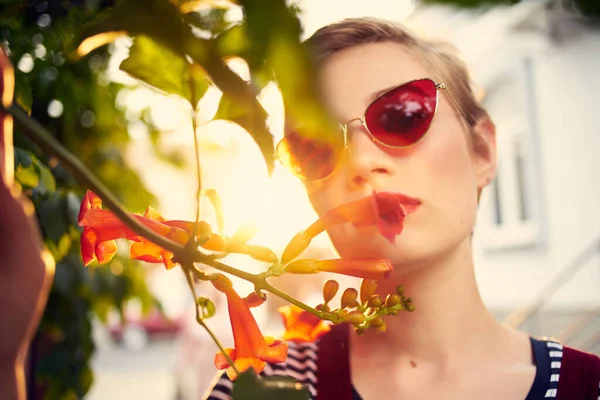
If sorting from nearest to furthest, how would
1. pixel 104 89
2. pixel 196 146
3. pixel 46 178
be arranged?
pixel 196 146
pixel 46 178
pixel 104 89

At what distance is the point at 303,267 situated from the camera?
0.52m

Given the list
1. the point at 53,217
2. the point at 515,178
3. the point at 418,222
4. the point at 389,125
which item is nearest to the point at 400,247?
the point at 418,222

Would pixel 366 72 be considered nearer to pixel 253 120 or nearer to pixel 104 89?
pixel 253 120

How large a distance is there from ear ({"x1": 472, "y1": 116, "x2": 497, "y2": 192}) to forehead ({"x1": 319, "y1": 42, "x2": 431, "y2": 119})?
153 millimetres

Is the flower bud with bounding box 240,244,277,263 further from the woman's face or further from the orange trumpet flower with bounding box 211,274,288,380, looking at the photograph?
the woman's face

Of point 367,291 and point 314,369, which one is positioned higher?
point 367,291

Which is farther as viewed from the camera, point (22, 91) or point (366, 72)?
point (366, 72)

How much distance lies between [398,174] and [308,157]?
12 centimetres

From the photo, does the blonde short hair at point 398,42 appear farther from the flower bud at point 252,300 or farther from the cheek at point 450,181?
the flower bud at point 252,300

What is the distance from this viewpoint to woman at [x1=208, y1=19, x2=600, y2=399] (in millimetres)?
792

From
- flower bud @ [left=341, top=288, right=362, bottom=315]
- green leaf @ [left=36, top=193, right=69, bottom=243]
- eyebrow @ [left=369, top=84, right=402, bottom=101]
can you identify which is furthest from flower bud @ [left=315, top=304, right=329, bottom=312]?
green leaf @ [left=36, top=193, right=69, bottom=243]

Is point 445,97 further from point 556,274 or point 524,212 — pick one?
point 524,212

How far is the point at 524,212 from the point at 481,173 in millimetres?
4391

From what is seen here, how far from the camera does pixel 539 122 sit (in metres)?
4.47
